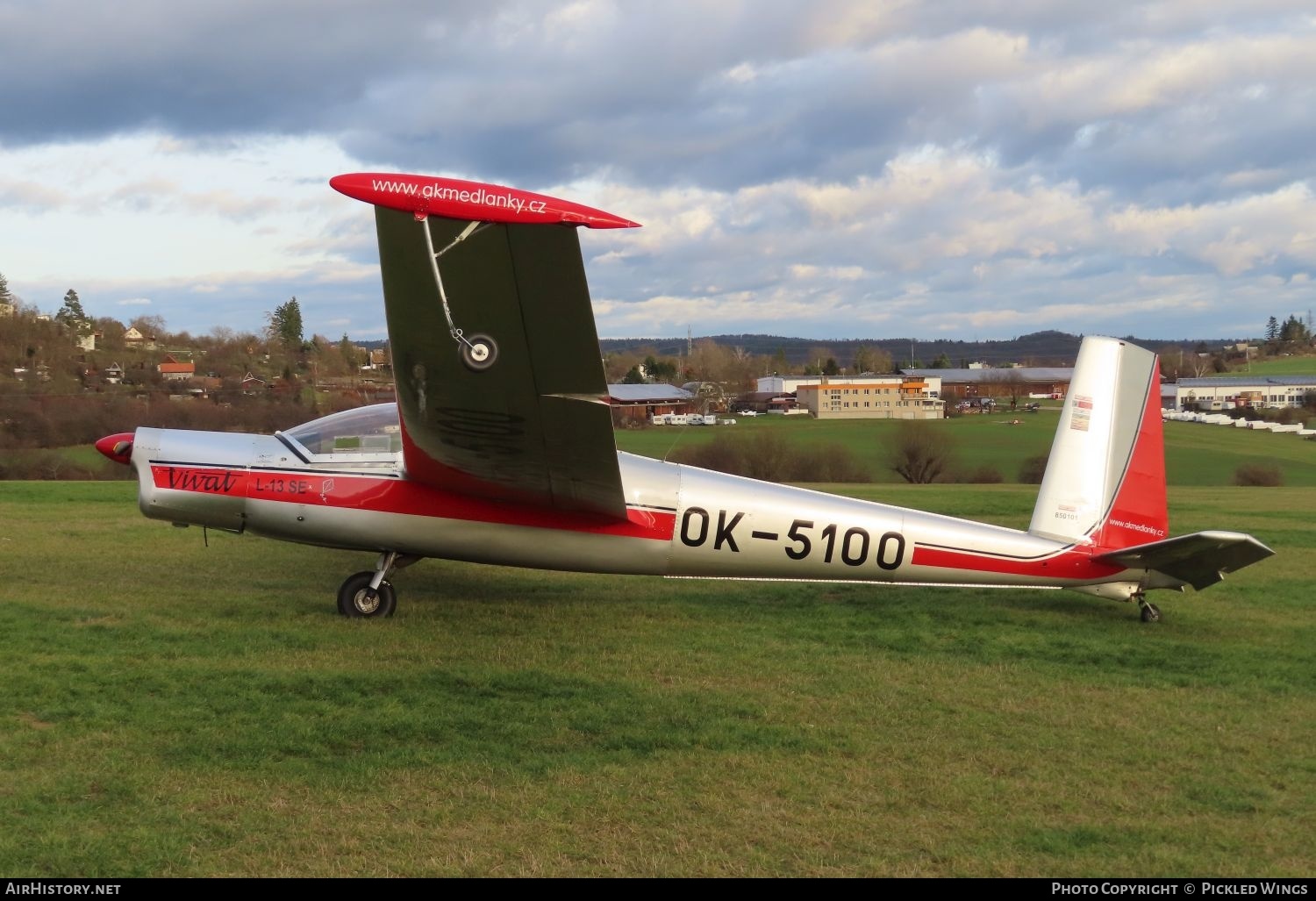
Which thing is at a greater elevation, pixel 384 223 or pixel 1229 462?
pixel 384 223

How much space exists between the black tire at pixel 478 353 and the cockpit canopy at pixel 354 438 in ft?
8.44

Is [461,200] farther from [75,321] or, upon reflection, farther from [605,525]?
[75,321]

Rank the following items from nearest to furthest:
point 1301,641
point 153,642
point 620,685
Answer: point 620,685, point 153,642, point 1301,641

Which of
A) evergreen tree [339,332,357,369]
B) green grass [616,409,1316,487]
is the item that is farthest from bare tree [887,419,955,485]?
evergreen tree [339,332,357,369]

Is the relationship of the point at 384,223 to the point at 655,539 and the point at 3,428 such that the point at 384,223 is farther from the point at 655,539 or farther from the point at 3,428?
the point at 3,428

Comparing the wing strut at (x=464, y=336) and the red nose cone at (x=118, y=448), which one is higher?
the wing strut at (x=464, y=336)

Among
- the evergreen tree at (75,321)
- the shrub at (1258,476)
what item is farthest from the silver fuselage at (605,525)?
the evergreen tree at (75,321)

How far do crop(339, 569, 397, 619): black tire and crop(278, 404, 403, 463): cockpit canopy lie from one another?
1.07m

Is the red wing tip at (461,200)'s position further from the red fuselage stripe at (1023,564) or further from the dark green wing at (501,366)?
the red fuselage stripe at (1023,564)

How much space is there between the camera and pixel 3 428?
32688mm

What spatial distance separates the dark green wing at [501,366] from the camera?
5703 millimetres

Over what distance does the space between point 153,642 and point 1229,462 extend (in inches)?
1757

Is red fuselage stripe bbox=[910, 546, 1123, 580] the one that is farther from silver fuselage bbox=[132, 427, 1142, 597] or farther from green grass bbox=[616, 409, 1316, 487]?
green grass bbox=[616, 409, 1316, 487]
